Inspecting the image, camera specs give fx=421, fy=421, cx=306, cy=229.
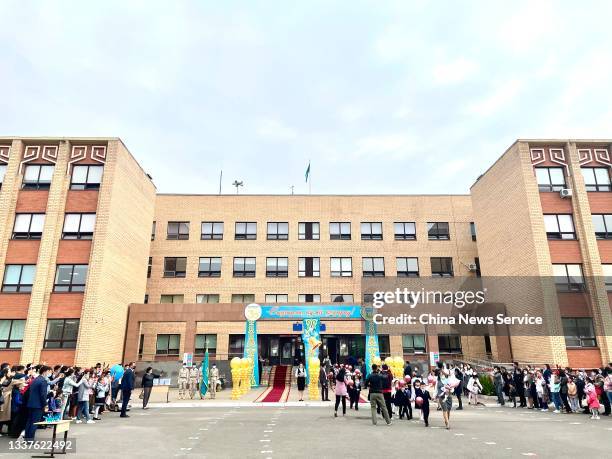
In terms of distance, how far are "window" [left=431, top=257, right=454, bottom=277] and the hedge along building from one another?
152 millimetres

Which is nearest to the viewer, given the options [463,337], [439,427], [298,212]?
[439,427]

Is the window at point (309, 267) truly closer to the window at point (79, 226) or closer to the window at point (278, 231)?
the window at point (278, 231)

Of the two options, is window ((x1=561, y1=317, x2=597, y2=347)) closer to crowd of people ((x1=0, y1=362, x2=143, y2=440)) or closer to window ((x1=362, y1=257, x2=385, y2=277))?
window ((x1=362, y1=257, x2=385, y2=277))

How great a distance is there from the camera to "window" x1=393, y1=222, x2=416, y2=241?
1524 inches

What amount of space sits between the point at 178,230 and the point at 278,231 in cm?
912

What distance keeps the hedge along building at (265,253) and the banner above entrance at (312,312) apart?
172 centimetres

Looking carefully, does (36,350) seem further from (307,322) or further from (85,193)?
(307,322)

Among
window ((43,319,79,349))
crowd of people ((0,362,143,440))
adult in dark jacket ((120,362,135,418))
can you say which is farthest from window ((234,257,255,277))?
adult in dark jacket ((120,362,135,418))

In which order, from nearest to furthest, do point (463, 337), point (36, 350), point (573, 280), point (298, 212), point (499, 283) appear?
point (36, 350), point (573, 280), point (499, 283), point (463, 337), point (298, 212)

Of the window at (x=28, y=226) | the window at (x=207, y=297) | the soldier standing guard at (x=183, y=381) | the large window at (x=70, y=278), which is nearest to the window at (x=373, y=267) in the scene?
the window at (x=207, y=297)

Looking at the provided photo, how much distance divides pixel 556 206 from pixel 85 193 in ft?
104

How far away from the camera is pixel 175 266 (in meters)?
37.5

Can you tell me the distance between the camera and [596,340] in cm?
2566

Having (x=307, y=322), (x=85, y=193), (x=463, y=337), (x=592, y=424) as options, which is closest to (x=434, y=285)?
(x=463, y=337)
